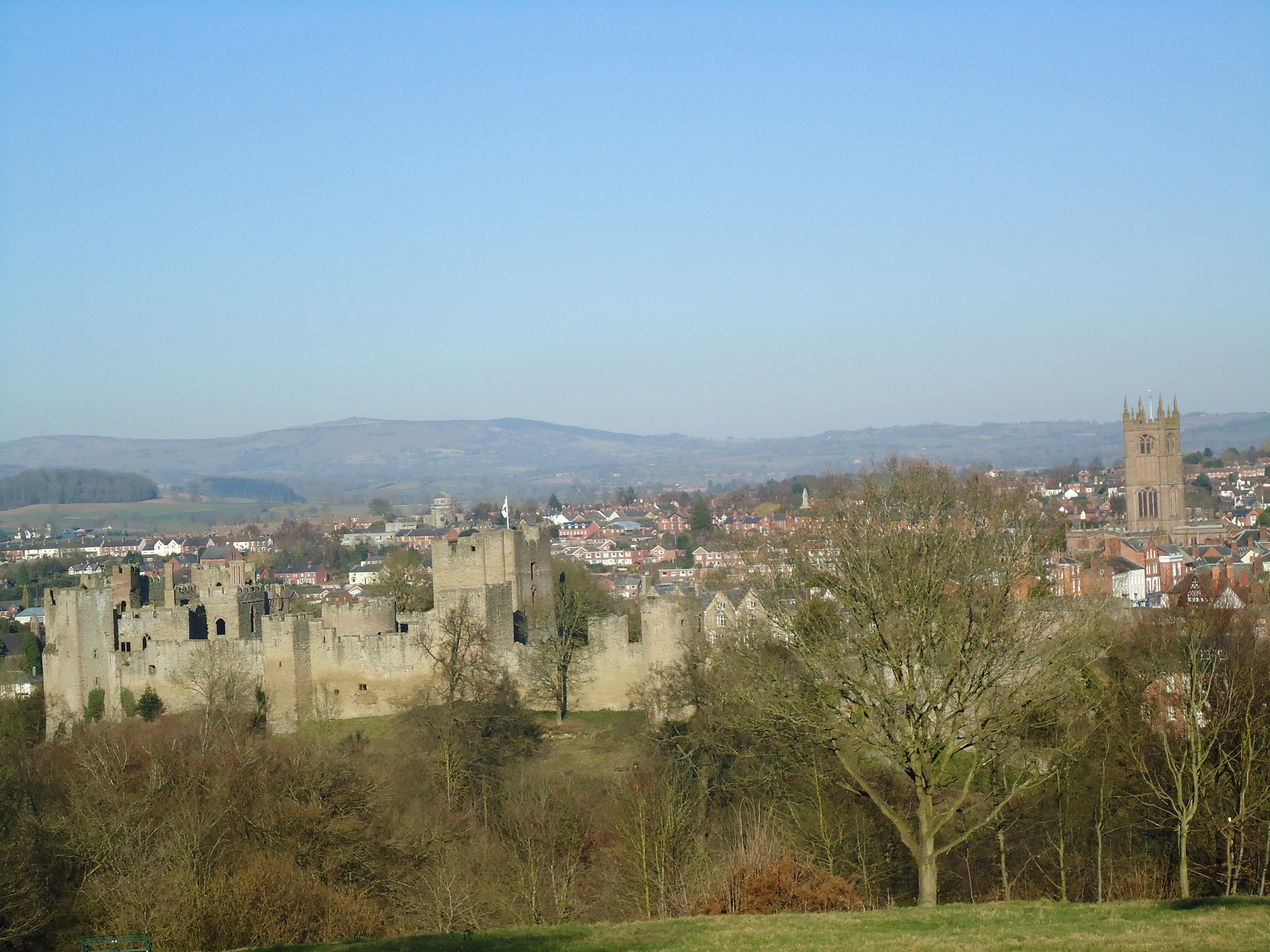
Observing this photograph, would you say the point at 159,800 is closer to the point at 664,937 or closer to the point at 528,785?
the point at 528,785

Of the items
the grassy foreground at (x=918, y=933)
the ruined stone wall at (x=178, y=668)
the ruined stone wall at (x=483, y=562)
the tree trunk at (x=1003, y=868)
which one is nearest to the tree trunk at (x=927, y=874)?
the grassy foreground at (x=918, y=933)

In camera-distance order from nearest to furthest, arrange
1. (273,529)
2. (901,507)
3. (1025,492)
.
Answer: (901,507)
(1025,492)
(273,529)

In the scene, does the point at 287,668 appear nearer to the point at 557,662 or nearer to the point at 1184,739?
the point at 557,662

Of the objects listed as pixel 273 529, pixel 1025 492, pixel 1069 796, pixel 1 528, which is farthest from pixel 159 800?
pixel 1 528

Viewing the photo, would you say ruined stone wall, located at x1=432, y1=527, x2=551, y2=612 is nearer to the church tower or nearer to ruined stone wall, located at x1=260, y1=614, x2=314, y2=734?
ruined stone wall, located at x1=260, y1=614, x2=314, y2=734

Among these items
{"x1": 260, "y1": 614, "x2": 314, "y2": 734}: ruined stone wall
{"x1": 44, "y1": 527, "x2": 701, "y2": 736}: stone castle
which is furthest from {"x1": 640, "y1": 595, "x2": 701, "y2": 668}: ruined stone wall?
{"x1": 260, "y1": 614, "x2": 314, "y2": 734}: ruined stone wall

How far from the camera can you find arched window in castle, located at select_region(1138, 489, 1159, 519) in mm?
83250

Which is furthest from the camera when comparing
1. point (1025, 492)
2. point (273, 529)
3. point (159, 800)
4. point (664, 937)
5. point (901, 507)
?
point (273, 529)

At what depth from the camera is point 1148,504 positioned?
274 feet

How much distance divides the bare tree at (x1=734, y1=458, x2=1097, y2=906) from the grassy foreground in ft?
7.80

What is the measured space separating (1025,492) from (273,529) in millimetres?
142892

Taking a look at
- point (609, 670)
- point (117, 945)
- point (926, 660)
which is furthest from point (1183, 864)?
point (609, 670)

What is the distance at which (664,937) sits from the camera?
567 inches

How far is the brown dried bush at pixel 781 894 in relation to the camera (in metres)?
16.8
